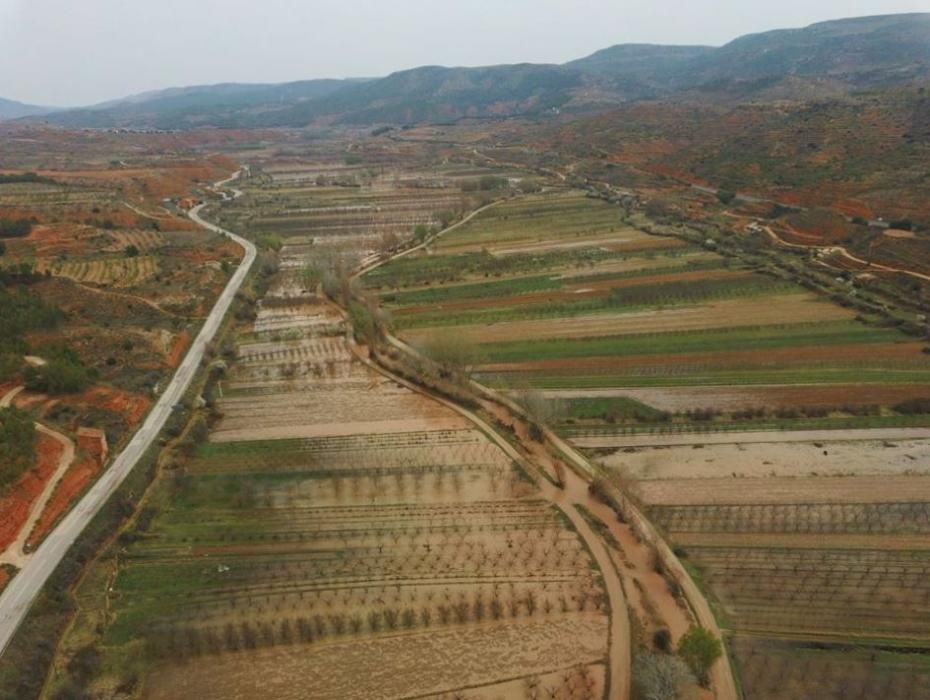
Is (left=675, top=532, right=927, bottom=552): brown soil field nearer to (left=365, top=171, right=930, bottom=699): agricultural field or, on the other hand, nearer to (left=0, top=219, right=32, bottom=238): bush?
(left=365, top=171, right=930, bottom=699): agricultural field

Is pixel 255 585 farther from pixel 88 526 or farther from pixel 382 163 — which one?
pixel 382 163

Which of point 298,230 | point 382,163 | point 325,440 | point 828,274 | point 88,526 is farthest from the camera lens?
point 382,163

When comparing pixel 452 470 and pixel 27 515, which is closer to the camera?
pixel 27 515

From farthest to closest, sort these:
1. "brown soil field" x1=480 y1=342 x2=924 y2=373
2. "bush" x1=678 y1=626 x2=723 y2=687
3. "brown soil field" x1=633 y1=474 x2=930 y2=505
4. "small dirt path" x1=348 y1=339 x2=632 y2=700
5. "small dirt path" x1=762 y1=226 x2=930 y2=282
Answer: "small dirt path" x1=762 y1=226 x2=930 y2=282 → "brown soil field" x1=480 y1=342 x2=924 y2=373 → "brown soil field" x1=633 y1=474 x2=930 y2=505 → "small dirt path" x1=348 y1=339 x2=632 y2=700 → "bush" x1=678 y1=626 x2=723 y2=687

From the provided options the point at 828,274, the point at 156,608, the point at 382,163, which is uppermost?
the point at 382,163

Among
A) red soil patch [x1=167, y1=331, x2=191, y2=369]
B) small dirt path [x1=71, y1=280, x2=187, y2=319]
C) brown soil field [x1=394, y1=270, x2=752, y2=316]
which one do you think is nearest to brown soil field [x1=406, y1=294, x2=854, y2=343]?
brown soil field [x1=394, y1=270, x2=752, y2=316]

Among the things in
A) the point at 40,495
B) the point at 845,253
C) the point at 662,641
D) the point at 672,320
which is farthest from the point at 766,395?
the point at 40,495

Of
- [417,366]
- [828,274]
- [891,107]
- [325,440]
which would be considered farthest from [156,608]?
[891,107]
